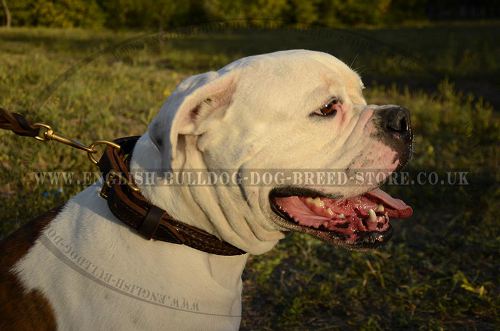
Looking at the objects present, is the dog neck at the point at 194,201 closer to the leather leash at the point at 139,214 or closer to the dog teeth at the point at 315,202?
the leather leash at the point at 139,214

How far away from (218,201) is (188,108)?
1.35 feet

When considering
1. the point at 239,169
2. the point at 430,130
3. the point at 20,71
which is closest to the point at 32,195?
the point at 239,169

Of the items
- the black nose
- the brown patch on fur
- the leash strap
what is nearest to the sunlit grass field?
the black nose

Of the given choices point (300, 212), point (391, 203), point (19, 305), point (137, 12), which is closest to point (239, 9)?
point (137, 12)

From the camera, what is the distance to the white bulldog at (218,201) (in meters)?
1.97

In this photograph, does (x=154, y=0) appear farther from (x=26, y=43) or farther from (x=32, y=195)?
(x=32, y=195)

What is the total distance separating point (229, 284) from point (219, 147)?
59cm

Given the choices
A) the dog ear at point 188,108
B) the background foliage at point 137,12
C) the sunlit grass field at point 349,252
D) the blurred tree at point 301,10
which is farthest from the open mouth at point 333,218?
the blurred tree at point 301,10

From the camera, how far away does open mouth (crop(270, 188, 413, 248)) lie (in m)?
2.27

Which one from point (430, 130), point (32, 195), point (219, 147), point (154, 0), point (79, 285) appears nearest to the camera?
point (79, 285)

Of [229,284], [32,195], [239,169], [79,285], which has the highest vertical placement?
[239,169]

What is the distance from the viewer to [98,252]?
2.03 m

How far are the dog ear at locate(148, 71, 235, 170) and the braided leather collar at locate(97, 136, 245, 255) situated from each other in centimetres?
18

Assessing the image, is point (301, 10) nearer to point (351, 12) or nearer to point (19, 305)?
point (351, 12)
